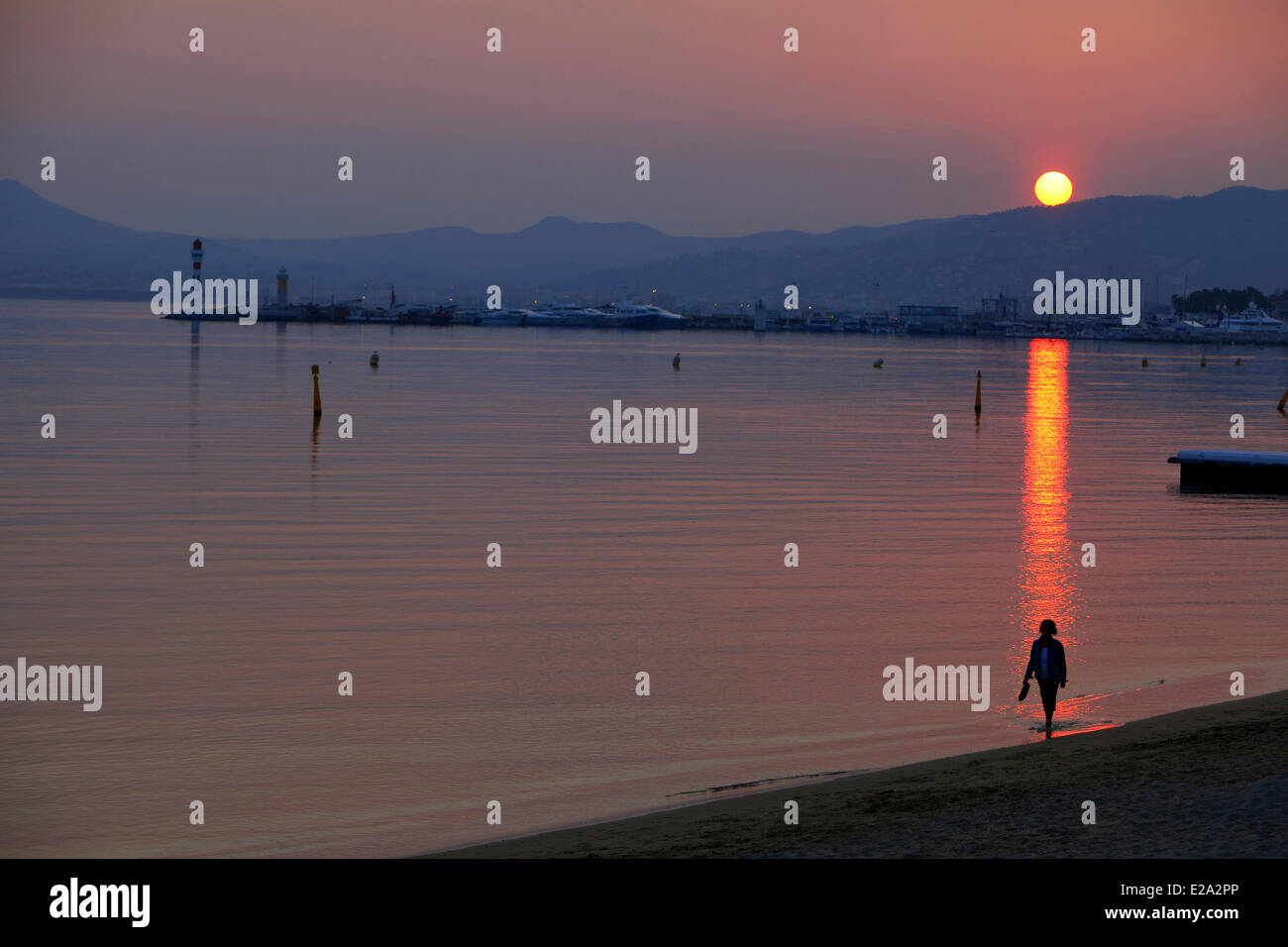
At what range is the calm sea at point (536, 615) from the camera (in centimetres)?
1448

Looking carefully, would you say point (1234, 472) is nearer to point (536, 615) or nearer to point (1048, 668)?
point (536, 615)

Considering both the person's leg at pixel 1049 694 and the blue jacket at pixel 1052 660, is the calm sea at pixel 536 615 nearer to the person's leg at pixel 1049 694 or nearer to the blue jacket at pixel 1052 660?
the person's leg at pixel 1049 694

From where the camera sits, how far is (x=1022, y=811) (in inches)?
471

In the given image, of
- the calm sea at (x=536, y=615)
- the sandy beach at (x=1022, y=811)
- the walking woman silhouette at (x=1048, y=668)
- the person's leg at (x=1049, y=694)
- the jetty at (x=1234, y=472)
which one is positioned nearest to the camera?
the sandy beach at (x=1022, y=811)

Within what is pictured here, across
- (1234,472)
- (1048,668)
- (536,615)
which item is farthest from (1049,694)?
(1234,472)

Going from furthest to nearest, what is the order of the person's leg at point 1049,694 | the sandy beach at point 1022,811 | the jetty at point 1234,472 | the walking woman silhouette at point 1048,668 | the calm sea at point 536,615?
the jetty at point 1234,472 < the person's leg at point 1049,694 < the walking woman silhouette at point 1048,668 < the calm sea at point 536,615 < the sandy beach at point 1022,811

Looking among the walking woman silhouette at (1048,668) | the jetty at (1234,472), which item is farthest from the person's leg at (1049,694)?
the jetty at (1234,472)

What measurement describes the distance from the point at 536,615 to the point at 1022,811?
11.3 metres

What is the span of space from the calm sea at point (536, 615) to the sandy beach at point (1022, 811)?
3.36 feet

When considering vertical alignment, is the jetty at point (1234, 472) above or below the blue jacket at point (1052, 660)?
above

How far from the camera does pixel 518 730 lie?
1616 centimetres

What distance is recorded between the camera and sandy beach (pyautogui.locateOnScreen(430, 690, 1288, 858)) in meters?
10.9

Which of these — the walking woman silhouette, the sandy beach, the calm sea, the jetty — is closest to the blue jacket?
the walking woman silhouette
